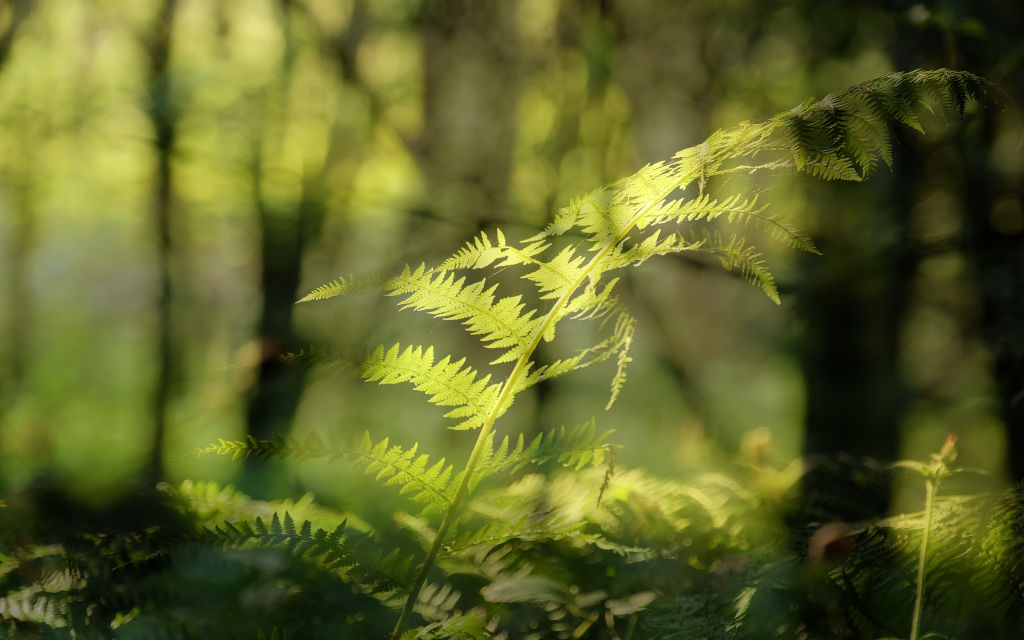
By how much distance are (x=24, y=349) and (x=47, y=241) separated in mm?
852

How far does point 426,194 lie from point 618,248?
261 centimetres

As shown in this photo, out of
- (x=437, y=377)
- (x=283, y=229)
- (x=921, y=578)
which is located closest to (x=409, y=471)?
(x=437, y=377)

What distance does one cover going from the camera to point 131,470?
102cm

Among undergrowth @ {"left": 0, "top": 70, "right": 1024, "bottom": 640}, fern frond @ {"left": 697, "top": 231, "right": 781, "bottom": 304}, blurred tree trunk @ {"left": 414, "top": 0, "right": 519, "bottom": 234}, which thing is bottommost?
undergrowth @ {"left": 0, "top": 70, "right": 1024, "bottom": 640}

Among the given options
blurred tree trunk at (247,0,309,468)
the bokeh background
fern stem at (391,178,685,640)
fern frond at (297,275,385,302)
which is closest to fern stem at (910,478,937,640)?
fern stem at (391,178,685,640)

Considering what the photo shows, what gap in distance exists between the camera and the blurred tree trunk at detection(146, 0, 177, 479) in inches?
115

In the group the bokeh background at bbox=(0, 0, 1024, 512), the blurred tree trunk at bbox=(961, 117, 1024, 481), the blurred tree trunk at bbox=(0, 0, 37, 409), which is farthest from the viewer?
the blurred tree trunk at bbox=(0, 0, 37, 409)

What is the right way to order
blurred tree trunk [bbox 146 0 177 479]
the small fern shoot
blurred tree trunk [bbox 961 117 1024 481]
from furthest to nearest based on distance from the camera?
blurred tree trunk [bbox 146 0 177 479] < blurred tree trunk [bbox 961 117 1024 481] < the small fern shoot

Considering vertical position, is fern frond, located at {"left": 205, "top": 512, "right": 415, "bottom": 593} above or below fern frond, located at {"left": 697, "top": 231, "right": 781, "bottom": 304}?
below

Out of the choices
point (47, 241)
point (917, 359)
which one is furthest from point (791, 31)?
point (47, 241)

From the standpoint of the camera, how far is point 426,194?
3.08 meters

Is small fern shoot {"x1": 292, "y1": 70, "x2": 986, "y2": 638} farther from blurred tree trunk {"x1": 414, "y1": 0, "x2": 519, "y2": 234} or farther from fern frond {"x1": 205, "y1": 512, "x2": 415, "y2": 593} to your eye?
blurred tree trunk {"x1": 414, "y1": 0, "x2": 519, "y2": 234}

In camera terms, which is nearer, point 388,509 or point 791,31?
point 388,509

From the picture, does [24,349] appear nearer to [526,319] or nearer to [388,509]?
[388,509]
